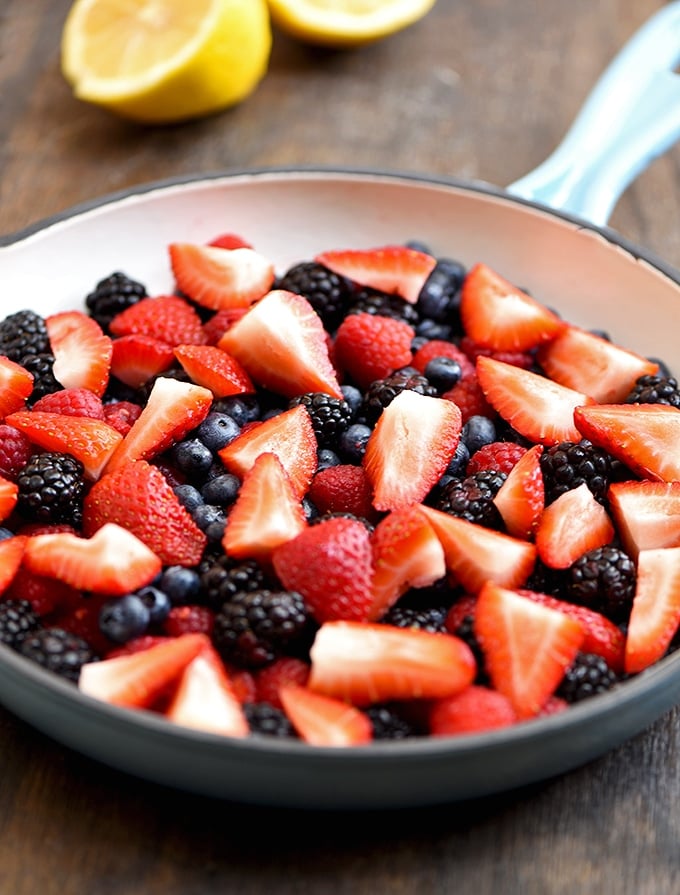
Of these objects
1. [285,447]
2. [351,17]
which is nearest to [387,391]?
[285,447]

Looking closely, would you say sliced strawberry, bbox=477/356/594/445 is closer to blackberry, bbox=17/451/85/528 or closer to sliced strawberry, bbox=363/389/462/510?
sliced strawberry, bbox=363/389/462/510

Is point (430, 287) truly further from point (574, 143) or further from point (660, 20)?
point (660, 20)

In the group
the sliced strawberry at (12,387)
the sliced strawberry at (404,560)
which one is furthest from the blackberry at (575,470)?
the sliced strawberry at (12,387)

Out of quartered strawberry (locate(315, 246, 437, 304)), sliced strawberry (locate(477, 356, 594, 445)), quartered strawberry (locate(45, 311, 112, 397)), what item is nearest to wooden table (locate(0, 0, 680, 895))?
sliced strawberry (locate(477, 356, 594, 445))

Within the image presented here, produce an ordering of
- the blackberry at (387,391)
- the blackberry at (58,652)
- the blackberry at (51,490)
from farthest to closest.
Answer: the blackberry at (387,391)
the blackberry at (51,490)
the blackberry at (58,652)

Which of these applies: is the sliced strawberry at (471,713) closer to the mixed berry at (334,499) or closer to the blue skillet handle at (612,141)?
the mixed berry at (334,499)

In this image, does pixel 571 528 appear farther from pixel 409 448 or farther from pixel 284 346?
pixel 284 346
